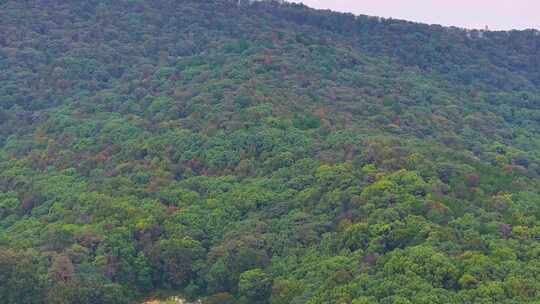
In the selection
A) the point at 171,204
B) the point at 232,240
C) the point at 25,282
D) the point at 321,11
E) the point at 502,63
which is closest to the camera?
the point at 25,282

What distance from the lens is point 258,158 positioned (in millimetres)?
50625

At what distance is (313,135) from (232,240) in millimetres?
12570

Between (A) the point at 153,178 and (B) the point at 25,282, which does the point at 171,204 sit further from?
(B) the point at 25,282

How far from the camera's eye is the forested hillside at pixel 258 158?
3844cm

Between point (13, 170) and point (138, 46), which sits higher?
point (138, 46)

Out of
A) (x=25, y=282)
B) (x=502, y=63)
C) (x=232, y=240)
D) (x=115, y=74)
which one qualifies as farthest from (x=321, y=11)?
(x=25, y=282)

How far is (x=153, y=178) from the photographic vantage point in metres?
49.2

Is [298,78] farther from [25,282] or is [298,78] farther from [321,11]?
[25,282]

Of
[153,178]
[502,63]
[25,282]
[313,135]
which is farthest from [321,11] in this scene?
Result: [25,282]

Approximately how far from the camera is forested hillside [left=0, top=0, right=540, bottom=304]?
3844 centimetres

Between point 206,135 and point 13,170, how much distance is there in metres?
12.2

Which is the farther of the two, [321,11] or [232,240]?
[321,11]

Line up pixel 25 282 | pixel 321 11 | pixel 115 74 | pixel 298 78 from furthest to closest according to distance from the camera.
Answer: pixel 321 11 → pixel 115 74 → pixel 298 78 → pixel 25 282

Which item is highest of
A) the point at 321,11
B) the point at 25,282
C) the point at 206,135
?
the point at 321,11
